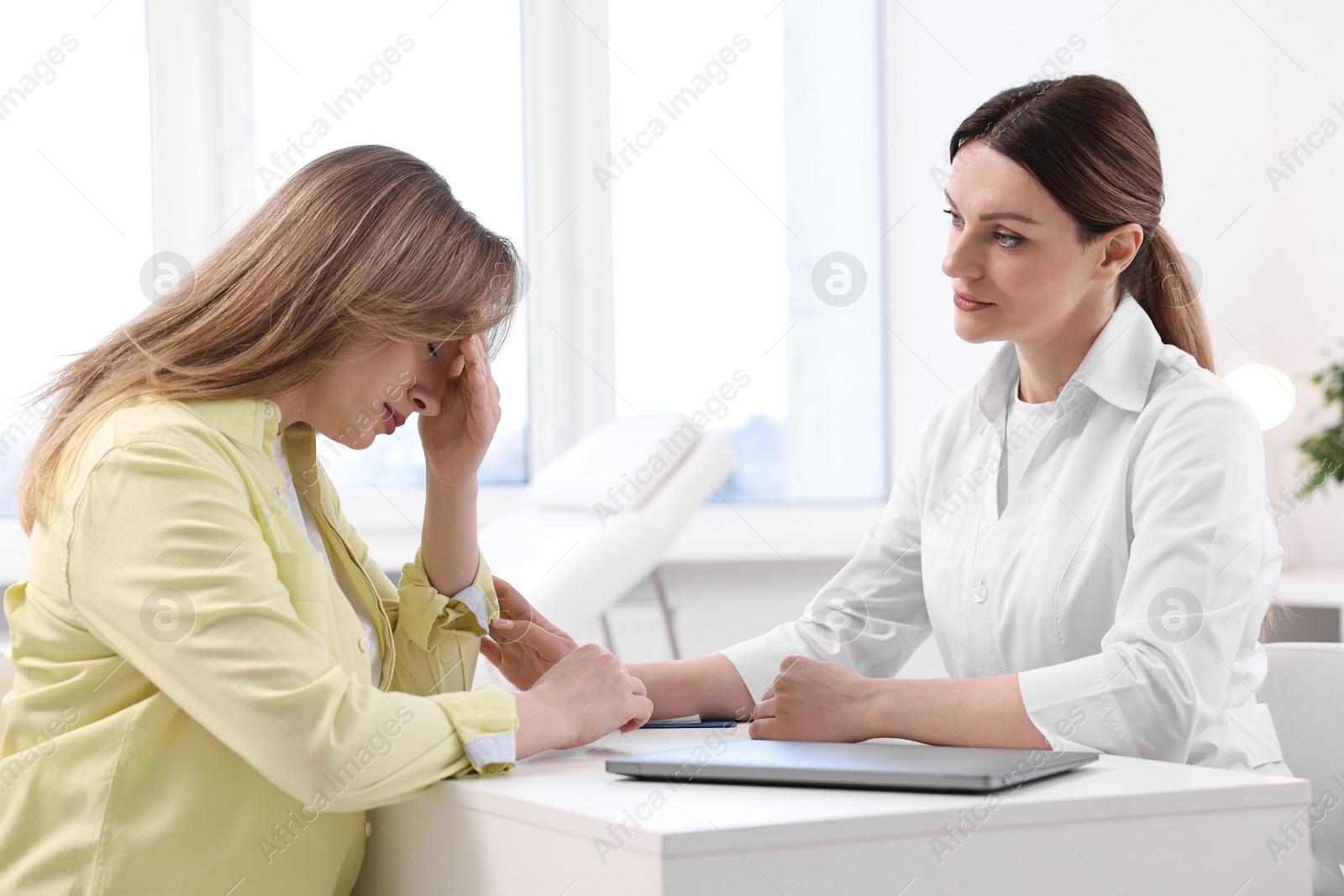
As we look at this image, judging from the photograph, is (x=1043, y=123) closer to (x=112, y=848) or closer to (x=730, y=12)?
(x=112, y=848)

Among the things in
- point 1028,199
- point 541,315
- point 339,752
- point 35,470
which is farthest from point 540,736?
point 541,315

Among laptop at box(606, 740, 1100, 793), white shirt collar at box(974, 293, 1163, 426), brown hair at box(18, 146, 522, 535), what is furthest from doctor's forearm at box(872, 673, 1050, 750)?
brown hair at box(18, 146, 522, 535)

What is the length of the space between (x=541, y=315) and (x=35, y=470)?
8.00ft

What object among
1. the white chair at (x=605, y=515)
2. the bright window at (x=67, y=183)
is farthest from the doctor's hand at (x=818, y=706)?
the bright window at (x=67, y=183)

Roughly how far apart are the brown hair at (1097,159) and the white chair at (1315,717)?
1.10 feet

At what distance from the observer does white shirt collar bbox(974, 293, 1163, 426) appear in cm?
138

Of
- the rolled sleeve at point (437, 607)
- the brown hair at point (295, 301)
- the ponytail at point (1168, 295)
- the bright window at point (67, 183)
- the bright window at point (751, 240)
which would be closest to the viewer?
the brown hair at point (295, 301)

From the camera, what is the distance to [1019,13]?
11.5 ft

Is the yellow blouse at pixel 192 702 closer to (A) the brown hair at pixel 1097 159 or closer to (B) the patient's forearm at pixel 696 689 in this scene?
(B) the patient's forearm at pixel 696 689

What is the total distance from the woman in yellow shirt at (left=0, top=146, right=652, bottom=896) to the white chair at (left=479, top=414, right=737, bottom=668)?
1078 millimetres

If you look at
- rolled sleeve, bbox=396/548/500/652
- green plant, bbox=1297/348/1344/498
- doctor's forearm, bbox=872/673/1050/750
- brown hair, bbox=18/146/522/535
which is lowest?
doctor's forearm, bbox=872/673/1050/750

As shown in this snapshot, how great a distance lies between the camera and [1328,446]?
299cm

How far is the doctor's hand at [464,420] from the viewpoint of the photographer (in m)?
1.24

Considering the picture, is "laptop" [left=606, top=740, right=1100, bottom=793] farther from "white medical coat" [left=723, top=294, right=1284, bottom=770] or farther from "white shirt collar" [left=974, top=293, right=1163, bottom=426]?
"white shirt collar" [left=974, top=293, right=1163, bottom=426]
